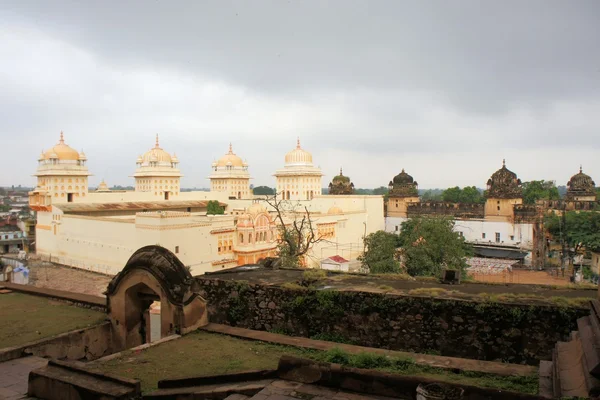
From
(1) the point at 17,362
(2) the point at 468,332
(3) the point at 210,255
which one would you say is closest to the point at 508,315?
(2) the point at 468,332

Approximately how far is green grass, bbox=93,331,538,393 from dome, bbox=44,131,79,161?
3903 cm

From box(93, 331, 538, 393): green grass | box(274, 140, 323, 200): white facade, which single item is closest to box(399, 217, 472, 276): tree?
box(93, 331, 538, 393): green grass

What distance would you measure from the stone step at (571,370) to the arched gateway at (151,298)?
542 centimetres

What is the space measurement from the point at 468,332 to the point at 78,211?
3652 cm

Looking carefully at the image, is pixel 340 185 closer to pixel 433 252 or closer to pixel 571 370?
pixel 433 252

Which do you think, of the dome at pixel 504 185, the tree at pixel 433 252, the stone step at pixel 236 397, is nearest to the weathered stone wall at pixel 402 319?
the stone step at pixel 236 397

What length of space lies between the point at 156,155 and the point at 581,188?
42.7 metres

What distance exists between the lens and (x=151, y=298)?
28.8 feet

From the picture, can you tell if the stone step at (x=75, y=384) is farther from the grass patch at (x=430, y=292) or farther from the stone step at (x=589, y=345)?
the stone step at (x=589, y=345)

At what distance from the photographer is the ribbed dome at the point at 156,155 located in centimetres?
4822

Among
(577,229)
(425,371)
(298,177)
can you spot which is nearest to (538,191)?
(577,229)

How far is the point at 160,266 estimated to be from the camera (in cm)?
812

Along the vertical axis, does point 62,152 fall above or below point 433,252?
above

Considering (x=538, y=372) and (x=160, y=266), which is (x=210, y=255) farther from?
(x=538, y=372)
